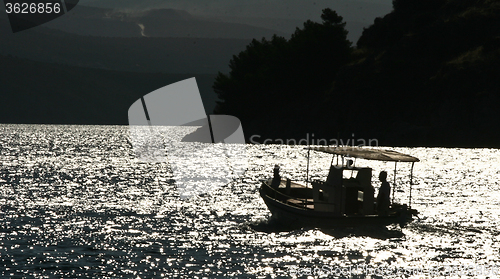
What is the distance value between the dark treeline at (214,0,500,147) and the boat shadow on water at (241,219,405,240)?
9108 centimetres

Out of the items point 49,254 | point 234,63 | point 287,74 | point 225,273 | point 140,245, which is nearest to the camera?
point 225,273

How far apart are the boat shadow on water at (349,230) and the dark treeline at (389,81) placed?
299 feet

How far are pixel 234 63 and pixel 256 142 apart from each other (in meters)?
27.2

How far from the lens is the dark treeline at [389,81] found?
119500 mm

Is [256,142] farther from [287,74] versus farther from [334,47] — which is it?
[334,47]

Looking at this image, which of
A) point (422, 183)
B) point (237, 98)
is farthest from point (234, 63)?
point (422, 183)

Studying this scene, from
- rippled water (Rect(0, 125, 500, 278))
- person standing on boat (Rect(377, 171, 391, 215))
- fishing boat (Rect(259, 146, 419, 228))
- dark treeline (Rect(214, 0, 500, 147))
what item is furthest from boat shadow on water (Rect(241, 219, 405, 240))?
dark treeline (Rect(214, 0, 500, 147))

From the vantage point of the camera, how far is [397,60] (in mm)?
131875

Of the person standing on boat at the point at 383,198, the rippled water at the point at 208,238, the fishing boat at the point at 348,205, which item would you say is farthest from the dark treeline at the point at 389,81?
the person standing on boat at the point at 383,198

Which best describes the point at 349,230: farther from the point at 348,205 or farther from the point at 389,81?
the point at 389,81

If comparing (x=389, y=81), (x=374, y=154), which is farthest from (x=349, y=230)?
(x=389, y=81)

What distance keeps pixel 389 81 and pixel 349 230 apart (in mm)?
101964

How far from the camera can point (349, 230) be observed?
3381 centimetres

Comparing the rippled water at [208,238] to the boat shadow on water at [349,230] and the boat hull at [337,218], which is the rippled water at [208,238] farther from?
the boat hull at [337,218]
